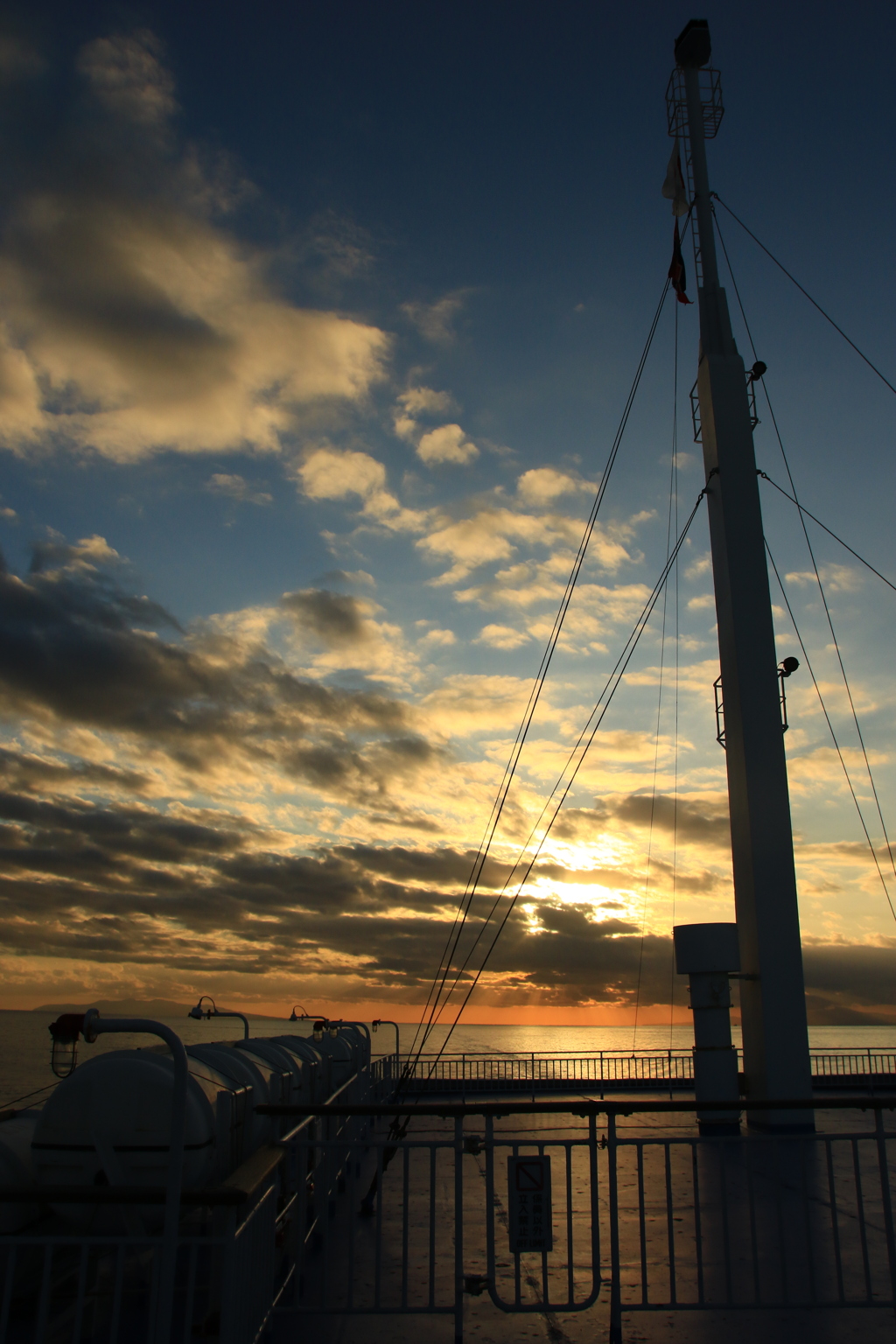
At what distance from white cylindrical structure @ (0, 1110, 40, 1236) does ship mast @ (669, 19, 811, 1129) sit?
35.5ft

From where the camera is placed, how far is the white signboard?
554cm

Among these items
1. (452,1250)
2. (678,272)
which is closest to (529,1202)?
(452,1250)

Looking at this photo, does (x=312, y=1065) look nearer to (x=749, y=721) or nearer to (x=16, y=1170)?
(x=16, y=1170)

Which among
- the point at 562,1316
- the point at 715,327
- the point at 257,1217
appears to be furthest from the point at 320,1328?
the point at 715,327

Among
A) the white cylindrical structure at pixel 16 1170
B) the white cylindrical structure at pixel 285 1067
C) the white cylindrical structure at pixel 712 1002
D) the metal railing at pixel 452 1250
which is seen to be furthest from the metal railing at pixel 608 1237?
the white cylindrical structure at pixel 712 1002

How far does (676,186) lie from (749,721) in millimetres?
11791

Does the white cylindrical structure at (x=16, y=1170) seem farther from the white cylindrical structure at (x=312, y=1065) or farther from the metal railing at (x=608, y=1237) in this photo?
the white cylindrical structure at (x=312, y=1065)

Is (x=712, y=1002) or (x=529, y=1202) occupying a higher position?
(x=712, y=1002)

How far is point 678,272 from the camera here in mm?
18438

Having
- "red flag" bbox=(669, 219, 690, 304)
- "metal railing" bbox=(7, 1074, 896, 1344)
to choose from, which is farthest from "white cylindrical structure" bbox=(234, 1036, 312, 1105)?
"red flag" bbox=(669, 219, 690, 304)

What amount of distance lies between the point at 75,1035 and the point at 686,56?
21.2 m

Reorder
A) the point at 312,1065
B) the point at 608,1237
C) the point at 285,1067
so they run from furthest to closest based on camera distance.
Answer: the point at 312,1065, the point at 285,1067, the point at 608,1237

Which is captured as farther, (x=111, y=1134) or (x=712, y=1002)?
(x=712, y=1002)

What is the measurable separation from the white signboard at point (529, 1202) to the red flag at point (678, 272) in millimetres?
17247
